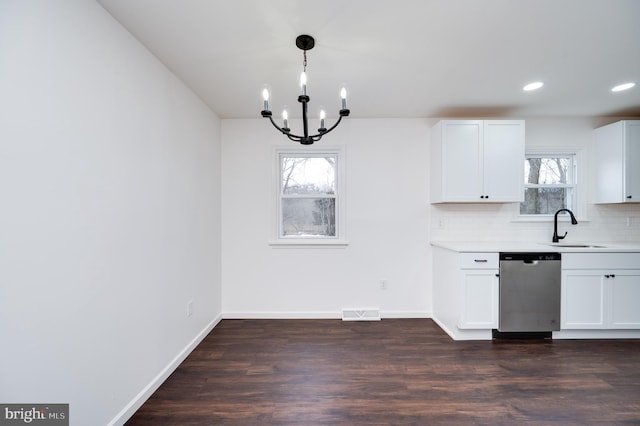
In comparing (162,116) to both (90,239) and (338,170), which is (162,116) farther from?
(338,170)

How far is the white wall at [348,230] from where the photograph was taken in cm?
346

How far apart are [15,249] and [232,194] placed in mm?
2400

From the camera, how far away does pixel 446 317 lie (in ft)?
10.0

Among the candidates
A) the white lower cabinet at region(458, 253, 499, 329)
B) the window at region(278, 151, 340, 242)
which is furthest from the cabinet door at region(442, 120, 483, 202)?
the window at region(278, 151, 340, 242)

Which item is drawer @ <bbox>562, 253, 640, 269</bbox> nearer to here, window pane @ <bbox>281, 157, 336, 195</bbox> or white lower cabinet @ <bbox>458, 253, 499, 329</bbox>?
white lower cabinet @ <bbox>458, 253, 499, 329</bbox>

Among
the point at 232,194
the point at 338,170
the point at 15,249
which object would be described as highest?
the point at 338,170

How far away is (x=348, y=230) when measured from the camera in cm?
348

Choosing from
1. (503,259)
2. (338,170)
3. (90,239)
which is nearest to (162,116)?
(90,239)

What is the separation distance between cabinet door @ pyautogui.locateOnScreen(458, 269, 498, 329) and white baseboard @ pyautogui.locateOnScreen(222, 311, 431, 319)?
2.35ft

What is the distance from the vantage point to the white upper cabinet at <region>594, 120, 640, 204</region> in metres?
3.08

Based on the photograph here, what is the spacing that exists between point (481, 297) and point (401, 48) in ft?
7.98

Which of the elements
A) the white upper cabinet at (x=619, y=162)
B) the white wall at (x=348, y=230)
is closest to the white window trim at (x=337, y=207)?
the white wall at (x=348, y=230)

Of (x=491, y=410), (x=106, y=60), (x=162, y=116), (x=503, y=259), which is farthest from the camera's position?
(x=503, y=259)

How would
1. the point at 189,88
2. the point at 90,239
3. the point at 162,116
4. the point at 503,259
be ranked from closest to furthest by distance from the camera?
the point at 90,239
the point at 162,116
the point at 189,88
the point at 503,259
